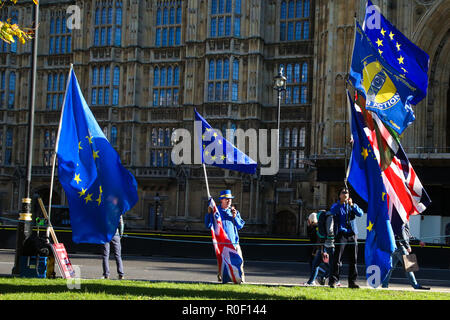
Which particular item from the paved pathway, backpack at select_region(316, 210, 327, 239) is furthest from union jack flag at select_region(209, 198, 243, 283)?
backpack at select_region(316, 210, 327, 239)

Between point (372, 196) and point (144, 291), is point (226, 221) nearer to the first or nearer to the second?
point (144, 291)

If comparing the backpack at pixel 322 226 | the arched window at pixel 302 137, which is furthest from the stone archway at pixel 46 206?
the backpack at pixel 322 226

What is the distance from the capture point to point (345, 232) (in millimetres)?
11281

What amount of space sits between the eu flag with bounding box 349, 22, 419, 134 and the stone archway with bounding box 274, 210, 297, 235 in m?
27.5

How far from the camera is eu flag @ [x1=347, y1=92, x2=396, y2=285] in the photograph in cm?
1051

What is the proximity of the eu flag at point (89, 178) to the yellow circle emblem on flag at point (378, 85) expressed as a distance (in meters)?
4.60

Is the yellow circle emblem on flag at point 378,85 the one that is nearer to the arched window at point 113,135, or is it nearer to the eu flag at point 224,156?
the eu flag at point 224,156

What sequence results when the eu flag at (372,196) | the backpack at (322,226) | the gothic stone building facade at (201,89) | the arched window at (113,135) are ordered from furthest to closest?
the arched window at (113,135) < the gothic stone building facade at (201,89) < the backpack at (322,226) < the eu flag at (372,196)

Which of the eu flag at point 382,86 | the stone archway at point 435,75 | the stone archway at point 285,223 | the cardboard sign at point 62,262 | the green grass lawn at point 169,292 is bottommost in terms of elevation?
the stone archway at point 285,223

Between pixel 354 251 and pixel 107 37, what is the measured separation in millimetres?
35043

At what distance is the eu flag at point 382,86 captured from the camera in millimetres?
11117

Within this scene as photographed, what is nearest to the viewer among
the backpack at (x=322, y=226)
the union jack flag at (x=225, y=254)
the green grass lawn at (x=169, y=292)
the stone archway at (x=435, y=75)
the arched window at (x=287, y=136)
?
the green grass lawn at (x=169, y=292)

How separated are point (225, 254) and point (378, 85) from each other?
4.29 metres
